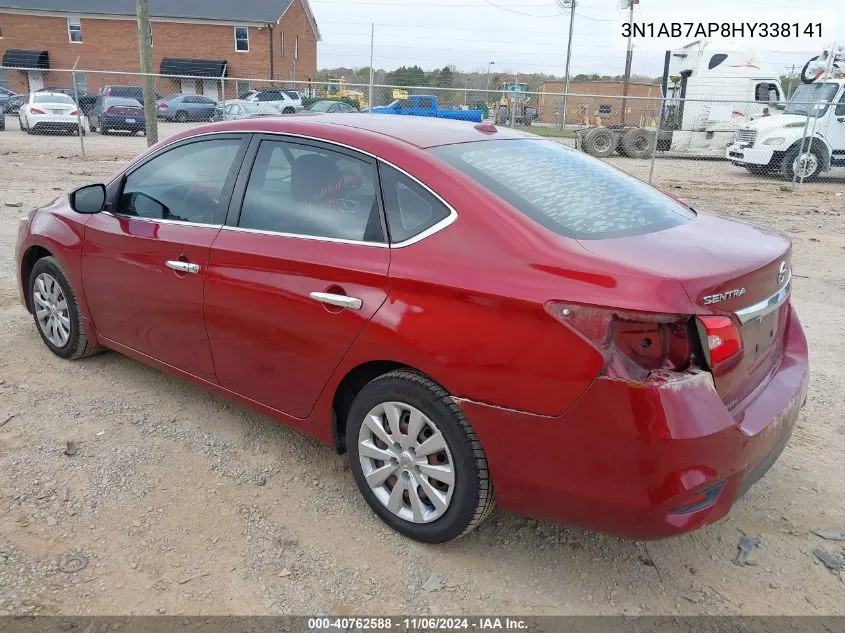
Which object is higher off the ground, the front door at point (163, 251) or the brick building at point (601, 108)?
the brick building at point (601, 108)

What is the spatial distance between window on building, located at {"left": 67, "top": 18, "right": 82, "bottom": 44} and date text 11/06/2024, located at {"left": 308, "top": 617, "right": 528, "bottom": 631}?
49844 mm

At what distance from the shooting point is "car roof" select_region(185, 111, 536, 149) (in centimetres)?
306

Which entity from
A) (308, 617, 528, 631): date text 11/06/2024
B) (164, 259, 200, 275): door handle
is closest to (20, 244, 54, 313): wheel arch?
(164, 259, 200, 275): door handle

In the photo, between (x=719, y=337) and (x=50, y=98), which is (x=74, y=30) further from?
(x=719, y=337)

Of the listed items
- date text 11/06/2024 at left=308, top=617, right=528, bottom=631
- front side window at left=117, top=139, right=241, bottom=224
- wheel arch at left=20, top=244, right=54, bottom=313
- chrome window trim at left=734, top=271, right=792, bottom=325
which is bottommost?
date text 11/06/2024 at left=308, top=617, right=528, bottom=631

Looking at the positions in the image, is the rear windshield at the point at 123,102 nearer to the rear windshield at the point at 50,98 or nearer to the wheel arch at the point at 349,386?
the rear windshield at the point at 50,98

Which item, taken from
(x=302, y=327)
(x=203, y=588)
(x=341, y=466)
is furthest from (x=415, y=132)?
(x=203, y=588)

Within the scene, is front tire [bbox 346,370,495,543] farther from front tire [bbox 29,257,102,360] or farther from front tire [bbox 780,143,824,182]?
front tire [bbox 780,143,824,182]

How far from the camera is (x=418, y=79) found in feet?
131

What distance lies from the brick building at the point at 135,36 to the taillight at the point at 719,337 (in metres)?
44.7

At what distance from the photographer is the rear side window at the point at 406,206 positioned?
8.73 ft

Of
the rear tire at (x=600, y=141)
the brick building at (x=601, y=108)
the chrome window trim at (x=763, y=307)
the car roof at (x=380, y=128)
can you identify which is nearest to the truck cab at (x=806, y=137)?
the rear tire at (x=600, y=141)

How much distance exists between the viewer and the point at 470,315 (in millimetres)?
2424

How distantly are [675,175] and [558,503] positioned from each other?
1786 cm
